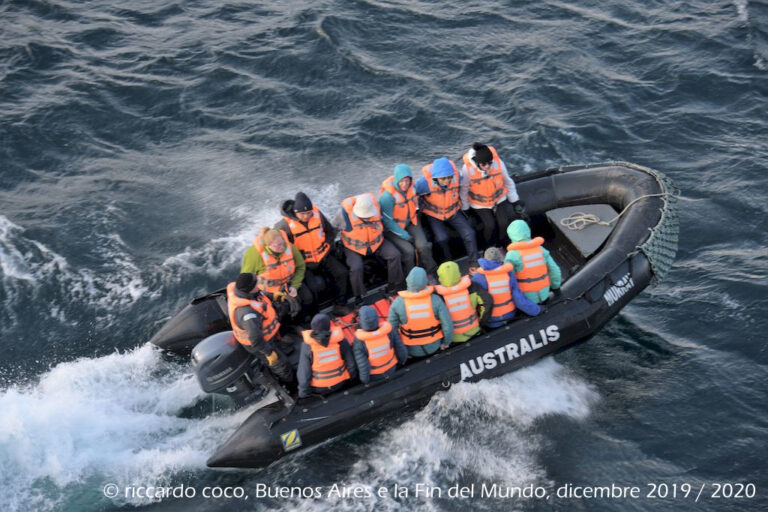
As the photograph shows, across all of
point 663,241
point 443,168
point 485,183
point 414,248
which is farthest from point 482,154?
point 663,241

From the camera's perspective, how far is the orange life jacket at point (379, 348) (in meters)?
7.57

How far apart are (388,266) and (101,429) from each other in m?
3.65

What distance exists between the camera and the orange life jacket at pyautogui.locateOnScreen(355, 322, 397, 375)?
7.57 meters

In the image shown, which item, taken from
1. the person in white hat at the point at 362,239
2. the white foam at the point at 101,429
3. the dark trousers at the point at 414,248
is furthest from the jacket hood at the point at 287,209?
the white foam at the point at 101,429

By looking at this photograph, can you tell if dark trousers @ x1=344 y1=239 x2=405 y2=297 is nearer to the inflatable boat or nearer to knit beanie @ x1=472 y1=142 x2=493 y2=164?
the inflatable boat

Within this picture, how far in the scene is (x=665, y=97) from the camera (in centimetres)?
1409

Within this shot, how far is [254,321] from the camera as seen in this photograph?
7.52m

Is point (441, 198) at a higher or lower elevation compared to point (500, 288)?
higher

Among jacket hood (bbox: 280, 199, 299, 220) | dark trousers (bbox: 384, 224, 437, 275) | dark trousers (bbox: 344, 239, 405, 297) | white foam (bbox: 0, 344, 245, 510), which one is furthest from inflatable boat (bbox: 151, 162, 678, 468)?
jacket hood (bbox: 280, 199, 299, 220)

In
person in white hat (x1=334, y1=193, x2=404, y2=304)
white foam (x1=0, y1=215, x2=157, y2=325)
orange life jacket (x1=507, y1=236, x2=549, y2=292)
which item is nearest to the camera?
orange life jacket (x1=507, y1=236, x2=549, y2=292)

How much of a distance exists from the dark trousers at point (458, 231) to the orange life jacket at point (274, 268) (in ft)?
6.80

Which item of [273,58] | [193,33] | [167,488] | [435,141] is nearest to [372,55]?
[273,58]

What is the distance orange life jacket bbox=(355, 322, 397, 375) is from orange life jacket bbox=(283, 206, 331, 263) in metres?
1.36

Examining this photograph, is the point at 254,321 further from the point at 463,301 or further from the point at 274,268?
the point at 463,301
